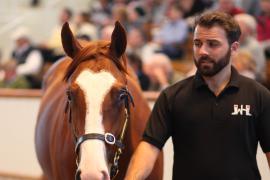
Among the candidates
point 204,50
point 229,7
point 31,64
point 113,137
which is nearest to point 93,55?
point 113,137

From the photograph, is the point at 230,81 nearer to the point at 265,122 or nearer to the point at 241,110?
the point at 241,110

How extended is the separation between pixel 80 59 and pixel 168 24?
5185 mm

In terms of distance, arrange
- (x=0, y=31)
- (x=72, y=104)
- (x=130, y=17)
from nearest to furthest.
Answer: (x=72, y=104) < (x=130, y=17) < (x=0, y=31)

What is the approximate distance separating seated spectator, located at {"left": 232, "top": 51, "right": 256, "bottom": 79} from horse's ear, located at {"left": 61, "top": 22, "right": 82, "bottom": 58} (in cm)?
228

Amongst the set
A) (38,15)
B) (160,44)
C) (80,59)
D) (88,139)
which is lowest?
(88,139)

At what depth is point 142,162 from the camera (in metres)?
3.06

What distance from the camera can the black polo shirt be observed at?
302 centimetres

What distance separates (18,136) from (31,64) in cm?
207

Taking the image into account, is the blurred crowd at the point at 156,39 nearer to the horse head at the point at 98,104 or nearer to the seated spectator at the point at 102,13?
the seated spectator at the point at 102,13

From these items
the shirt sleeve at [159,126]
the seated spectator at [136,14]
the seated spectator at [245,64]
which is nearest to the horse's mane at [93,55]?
the shirt sleeve at [159,126]

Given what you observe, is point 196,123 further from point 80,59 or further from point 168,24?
point 168,24

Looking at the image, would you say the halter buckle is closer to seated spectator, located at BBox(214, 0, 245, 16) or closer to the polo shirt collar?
the polo shirt collar

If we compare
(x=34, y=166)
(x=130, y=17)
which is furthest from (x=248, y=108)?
(x=130, y=17)

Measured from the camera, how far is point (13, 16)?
14.1m
